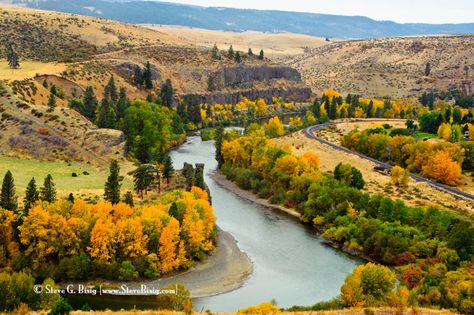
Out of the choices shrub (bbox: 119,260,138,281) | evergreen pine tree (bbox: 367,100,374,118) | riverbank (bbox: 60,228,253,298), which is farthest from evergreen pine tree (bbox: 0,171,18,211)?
evergreen pine tree (bbox: 367,100,374,118)

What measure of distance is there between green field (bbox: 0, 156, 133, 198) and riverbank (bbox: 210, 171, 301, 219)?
2194 cm

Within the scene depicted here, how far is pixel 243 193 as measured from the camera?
10531 cm

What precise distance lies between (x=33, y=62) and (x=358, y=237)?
112m

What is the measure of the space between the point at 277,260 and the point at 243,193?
31250mm

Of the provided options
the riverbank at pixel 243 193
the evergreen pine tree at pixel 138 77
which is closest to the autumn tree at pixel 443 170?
the riverbank at pixel 243 193

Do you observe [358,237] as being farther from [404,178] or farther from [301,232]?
[404,178]

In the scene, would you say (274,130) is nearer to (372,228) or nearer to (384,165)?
(384,165)

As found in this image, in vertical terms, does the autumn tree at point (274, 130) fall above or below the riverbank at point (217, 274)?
above

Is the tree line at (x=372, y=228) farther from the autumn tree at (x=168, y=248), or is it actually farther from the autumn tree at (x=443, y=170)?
the autumn tree at (x=168, y=248)

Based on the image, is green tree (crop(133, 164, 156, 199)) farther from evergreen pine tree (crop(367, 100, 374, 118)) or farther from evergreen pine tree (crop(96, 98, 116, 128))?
evergreen pine tree (crop(367, 100, 374, 118))

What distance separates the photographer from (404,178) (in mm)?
103688

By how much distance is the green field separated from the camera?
78.3m

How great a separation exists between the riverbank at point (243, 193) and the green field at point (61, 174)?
864 inches

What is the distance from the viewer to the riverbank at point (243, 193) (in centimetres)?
9603
